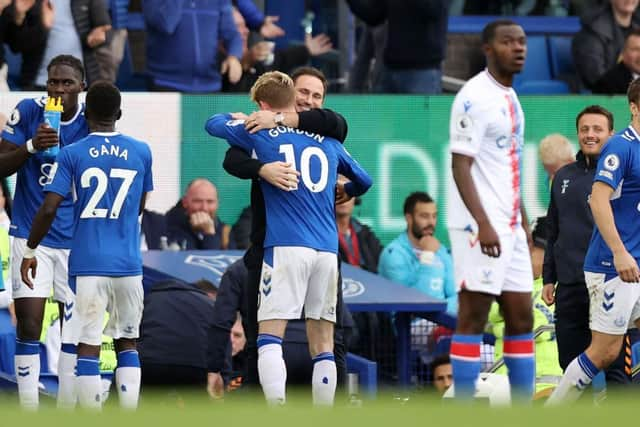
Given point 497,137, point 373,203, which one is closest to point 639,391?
point 497,137

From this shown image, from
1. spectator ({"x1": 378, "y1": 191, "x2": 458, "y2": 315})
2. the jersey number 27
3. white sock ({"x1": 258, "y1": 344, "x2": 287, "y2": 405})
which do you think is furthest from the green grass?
spectator ({"x1": 378, "y1": 191, "x2": 458, "y2": 315})

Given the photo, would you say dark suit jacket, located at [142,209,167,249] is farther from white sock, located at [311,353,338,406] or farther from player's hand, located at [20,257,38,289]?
white sock, located at [311,353,338,406]

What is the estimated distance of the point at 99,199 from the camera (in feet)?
32.1

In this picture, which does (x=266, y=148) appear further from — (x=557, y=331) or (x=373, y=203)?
(x=373, y=203)

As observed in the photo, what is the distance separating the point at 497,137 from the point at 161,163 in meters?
5.26

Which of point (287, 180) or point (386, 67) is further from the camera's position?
point (386, 67)

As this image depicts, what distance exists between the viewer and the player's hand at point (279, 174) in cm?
952

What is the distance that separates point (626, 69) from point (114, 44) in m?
4.70

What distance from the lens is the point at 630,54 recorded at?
15906mm

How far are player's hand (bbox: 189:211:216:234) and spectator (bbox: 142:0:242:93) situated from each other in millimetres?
1407

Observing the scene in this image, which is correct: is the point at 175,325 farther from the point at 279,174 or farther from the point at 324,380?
the point at 279,174

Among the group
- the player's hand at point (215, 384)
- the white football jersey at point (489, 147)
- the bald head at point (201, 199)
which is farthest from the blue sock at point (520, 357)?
the bald head at point (201, 199)

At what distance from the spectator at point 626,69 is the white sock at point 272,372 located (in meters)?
7.29

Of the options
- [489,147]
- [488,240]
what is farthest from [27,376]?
[489,147]
